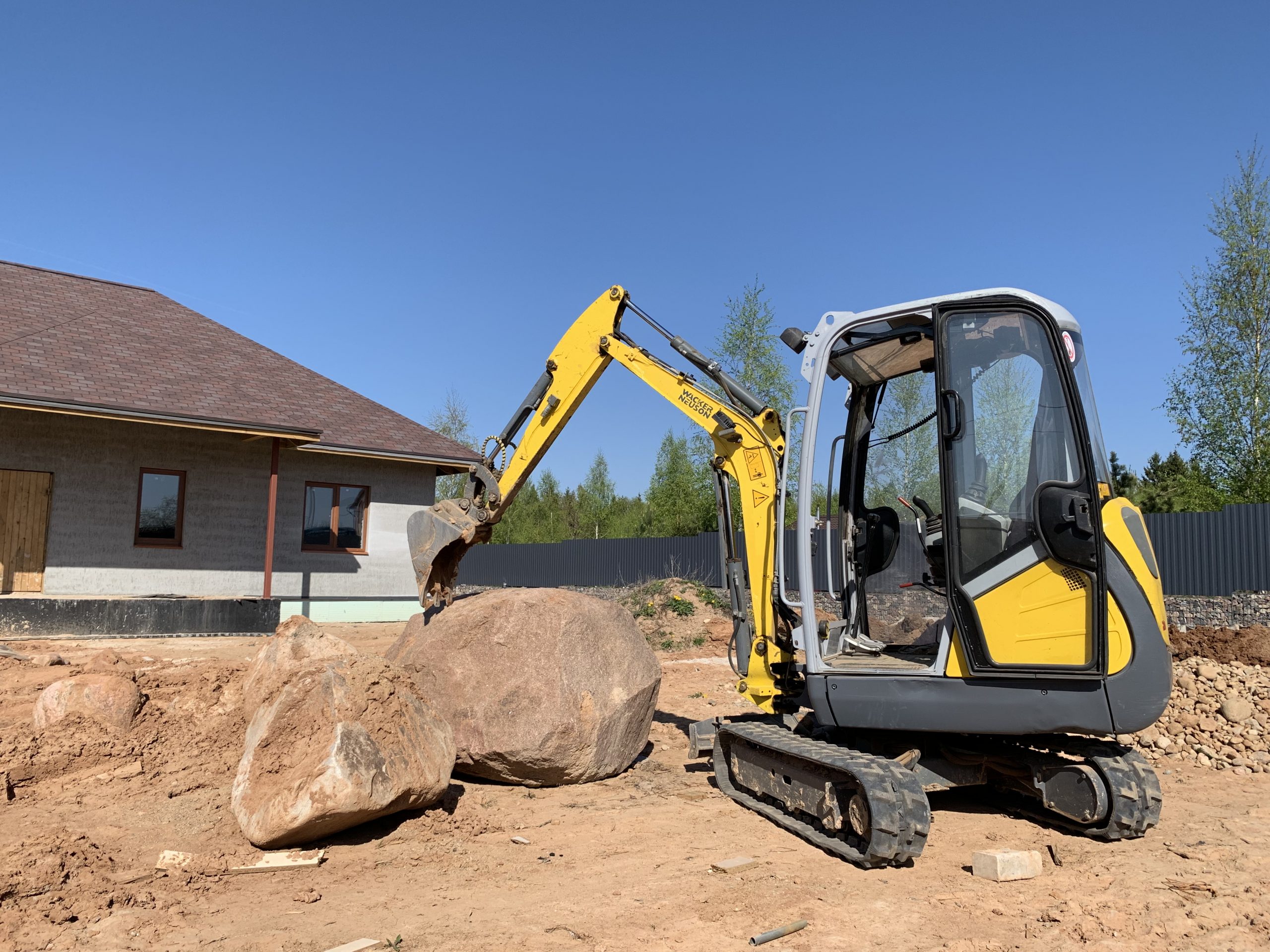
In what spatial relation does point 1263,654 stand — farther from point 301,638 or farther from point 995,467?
point 301,638

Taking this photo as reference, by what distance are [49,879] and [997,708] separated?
15.6 ft

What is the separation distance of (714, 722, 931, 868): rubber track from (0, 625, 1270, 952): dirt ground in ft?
0.31

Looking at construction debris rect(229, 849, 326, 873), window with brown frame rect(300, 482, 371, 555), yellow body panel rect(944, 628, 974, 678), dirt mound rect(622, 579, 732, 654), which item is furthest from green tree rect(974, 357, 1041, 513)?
window with brown frame rect(300, 482, 371, 555)

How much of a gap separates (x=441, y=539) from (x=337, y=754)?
3.49m

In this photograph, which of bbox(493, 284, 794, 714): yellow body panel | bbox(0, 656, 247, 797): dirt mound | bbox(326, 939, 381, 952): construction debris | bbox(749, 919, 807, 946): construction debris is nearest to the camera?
bbox(326, 939, 381, 952): construction debris

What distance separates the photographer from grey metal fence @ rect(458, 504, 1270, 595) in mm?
6273

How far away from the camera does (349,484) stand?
18.1m

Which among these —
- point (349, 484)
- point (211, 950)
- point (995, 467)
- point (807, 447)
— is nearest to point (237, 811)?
point (211, 950)

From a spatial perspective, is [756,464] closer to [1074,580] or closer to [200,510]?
[1074,580]

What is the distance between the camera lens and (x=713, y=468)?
688 cm

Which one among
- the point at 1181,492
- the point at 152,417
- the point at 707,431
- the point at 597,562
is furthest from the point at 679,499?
the point at 707,431

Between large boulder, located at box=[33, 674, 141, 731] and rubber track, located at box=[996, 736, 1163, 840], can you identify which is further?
large boulder, located at box=[33, 674, 141, 731]

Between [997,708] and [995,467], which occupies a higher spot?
[995,467]

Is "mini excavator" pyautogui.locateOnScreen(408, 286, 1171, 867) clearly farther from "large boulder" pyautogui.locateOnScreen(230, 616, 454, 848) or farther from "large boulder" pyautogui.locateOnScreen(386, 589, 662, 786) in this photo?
"large boulder" pyautogui.locateOnScreen(230, 616, 454, 848)
